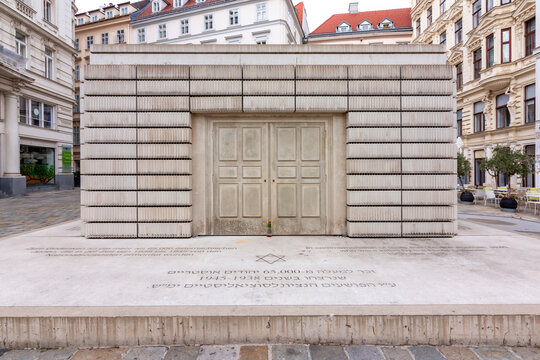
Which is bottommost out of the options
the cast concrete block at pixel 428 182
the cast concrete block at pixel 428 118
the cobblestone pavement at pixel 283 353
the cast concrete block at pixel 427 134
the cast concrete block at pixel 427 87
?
the cobblestone pavement at pixel 283 353

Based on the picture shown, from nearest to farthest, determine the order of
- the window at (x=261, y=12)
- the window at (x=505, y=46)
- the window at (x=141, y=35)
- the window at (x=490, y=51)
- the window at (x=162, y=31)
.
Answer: the window at (x=505, y=46), the window at (x=490, y=51), the window at (x=261, y=12), the window at (x=162, y=31), the window at (x=141, y=35)

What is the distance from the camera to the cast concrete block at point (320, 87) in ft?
21.9

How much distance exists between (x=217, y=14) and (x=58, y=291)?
38.5m

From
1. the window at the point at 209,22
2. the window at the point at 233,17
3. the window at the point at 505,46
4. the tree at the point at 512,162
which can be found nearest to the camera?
the tree at the point at 512,162

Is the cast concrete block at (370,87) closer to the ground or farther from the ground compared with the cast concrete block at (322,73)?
closer to the ground

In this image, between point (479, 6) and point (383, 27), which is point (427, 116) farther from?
point (383, 27)

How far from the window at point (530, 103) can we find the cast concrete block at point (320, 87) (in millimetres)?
21071

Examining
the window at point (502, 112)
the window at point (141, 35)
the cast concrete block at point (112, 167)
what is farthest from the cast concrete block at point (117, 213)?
the window at point (141, 35)

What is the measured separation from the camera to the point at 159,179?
668 centimetres

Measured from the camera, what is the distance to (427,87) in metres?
6.67

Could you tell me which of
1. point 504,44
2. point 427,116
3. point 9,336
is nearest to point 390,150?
point 427,116

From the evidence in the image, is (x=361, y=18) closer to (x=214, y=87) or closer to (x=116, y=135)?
(x=214, y=87)

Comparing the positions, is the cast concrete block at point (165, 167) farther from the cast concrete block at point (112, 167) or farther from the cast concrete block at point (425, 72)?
the cast concrete block at point (425, 72)

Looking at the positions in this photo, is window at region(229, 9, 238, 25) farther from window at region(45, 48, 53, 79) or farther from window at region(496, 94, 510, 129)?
window at region(496, 94, 510, 129)
